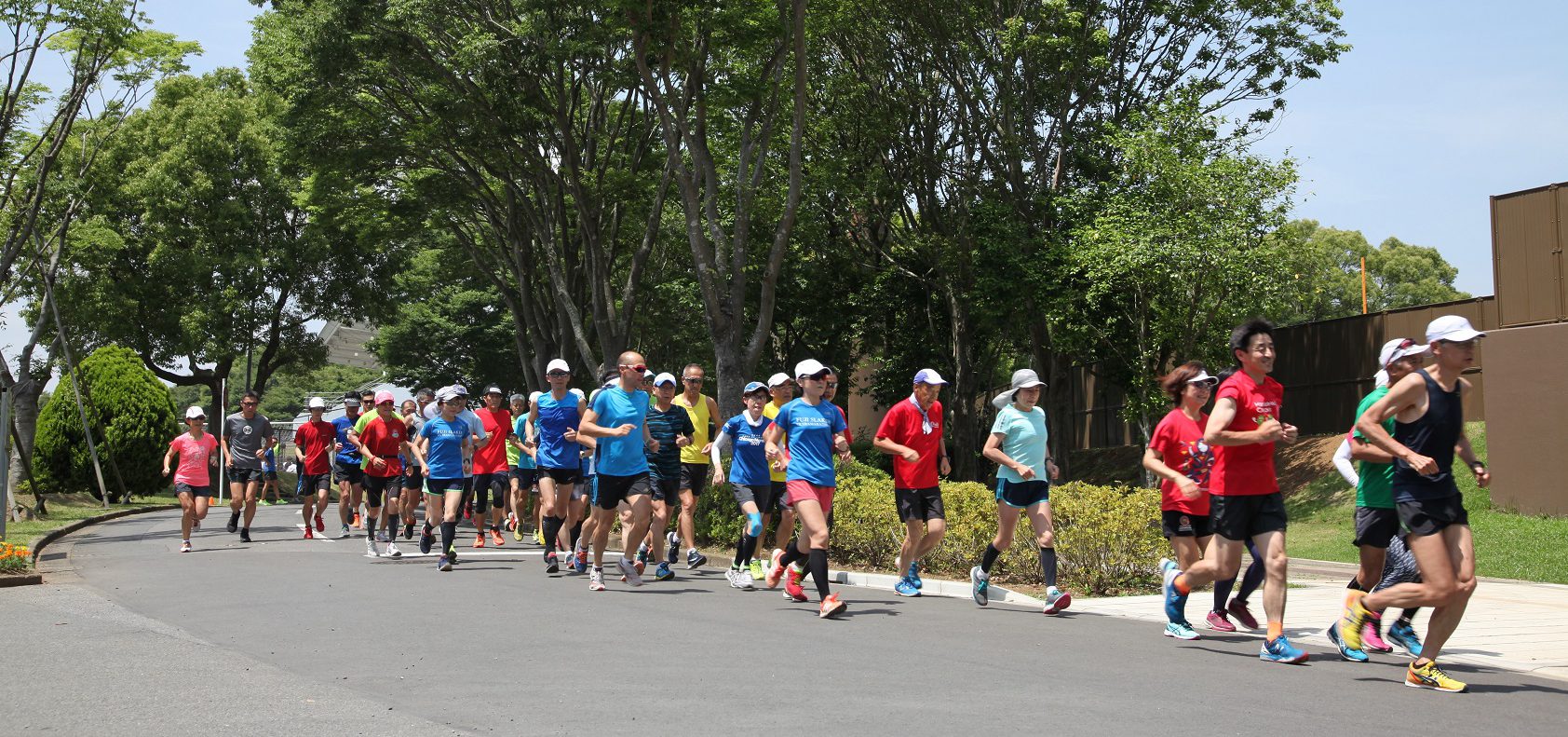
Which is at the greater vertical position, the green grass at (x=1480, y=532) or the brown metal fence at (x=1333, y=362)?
the brown metal fence at (x=1333, y=362)

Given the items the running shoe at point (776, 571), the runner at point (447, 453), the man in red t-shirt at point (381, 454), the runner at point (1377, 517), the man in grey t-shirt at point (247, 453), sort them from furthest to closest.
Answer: the man in grey t-shirt at point (247, 453), the man in red t-shirt at point (381, 454), the runner at point (447, 453), the running shoe at point (776, 571), the runner at point (1377, 517)

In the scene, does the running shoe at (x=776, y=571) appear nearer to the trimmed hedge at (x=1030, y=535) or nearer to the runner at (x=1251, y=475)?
the trimmed hedge at (x=1030, y=535)

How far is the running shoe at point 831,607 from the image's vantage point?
9.72 m

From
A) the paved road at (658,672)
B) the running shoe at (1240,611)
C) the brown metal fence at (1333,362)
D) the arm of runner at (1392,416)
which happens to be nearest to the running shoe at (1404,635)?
the paved road at (658,672)

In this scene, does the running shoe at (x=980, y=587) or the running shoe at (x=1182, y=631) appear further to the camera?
the running shoe at (x=980, y=587)

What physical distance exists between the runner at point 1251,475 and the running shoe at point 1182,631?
23.6 inches

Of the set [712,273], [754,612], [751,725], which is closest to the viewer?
[751,725]

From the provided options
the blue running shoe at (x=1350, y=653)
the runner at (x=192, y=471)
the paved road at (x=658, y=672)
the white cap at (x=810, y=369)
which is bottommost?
the paved road at (x=658, y=672)

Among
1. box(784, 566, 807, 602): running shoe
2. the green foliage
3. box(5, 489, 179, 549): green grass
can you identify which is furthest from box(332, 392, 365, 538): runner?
the green foliage

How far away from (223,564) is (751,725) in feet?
34.5

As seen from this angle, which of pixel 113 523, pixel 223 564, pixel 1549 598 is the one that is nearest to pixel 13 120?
pixel 113 523

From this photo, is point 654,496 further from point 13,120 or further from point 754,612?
point 13,120

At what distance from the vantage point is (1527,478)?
20297mm

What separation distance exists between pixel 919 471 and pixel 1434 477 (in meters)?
4.52
